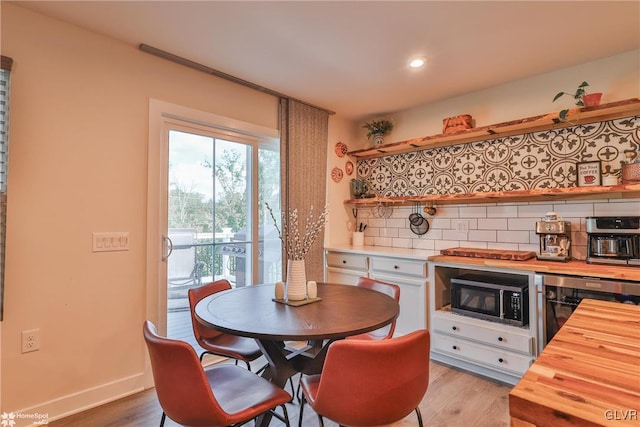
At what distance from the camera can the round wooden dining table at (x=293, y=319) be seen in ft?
4.53

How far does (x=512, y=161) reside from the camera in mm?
2900

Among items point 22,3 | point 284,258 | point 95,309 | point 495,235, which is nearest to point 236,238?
point 284,258

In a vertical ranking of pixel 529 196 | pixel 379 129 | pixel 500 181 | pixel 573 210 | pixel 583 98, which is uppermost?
pixel 379 129

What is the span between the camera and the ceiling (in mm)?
1880

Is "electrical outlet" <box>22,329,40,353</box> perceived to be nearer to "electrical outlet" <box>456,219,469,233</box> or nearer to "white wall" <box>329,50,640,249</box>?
"white wall" <box>329,50,640,249</box>

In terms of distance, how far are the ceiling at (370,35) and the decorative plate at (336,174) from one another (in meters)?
1.13

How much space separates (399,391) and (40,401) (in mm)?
2151

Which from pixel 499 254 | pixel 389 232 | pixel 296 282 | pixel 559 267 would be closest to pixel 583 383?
pixel 296 282

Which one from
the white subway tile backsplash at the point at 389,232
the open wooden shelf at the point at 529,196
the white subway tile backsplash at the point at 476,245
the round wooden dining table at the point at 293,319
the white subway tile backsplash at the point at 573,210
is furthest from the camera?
the white subway tile backsplash at the point at 389,232

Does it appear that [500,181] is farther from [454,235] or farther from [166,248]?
[166,248]

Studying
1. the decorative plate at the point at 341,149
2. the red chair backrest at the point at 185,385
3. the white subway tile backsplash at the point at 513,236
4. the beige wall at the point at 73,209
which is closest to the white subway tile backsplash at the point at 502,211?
the white subway tile backsplash at the point at 513,236

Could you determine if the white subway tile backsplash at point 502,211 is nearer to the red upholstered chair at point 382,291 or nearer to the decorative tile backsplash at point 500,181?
the decorative tile backsplash at point 500,181

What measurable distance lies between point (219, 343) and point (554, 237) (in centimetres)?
261

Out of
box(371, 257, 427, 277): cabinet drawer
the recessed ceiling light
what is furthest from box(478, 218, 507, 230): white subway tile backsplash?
the recessed ceiling light
